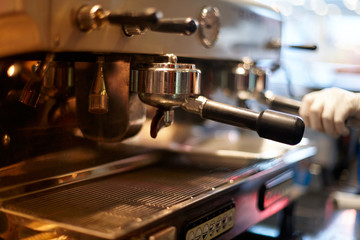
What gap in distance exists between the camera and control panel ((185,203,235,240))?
2.04 feet

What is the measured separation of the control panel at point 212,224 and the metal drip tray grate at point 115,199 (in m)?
0.04

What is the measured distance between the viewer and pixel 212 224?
664mm

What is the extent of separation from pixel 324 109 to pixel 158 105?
411 mm

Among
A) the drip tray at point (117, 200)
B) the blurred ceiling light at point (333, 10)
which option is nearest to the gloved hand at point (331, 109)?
the drip tray at point (117, 200)

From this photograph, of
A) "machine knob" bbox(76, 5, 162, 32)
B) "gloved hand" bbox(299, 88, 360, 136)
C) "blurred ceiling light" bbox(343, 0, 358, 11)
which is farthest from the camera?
"blurred ceiling light" bbox(343, 0, 358, 11)

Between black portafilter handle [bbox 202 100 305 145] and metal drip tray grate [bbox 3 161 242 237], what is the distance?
13 centimetres

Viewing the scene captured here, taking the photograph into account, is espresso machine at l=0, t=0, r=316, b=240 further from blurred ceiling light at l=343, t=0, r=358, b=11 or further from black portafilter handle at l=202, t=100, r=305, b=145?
blurred ceiling light at l=343, t=0, r=358, b=11

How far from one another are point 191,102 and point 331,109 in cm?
37

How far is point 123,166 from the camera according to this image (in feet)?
2.74

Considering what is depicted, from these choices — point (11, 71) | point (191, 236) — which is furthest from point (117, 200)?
point (11, 71)

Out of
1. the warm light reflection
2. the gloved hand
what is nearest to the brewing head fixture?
the warm light reflection

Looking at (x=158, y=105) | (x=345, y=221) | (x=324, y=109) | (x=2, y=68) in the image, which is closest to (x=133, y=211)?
(x=158, y=105)

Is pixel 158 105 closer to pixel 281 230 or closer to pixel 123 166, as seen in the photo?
pixel 123 166

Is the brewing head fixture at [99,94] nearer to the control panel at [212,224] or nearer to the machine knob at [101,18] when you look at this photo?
the machine knob at [101,18]
